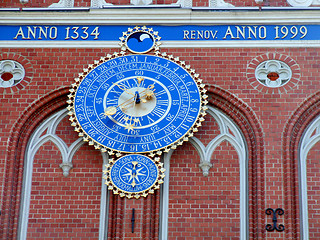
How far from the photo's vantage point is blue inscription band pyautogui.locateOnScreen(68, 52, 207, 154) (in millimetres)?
18812

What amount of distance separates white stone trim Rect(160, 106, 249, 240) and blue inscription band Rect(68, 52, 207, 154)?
1.14ft

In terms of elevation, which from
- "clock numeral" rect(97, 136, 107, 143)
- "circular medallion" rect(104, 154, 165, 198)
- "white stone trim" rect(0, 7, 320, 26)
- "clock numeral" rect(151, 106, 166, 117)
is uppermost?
"white stone trim" rect(0, 7, 320, 26)

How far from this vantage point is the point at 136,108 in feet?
62.7

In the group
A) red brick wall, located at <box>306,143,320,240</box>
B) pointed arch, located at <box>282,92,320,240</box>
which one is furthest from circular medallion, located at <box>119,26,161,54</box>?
red brick wall, located at <box>306,143,320,240</box>

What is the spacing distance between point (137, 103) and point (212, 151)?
165 cm

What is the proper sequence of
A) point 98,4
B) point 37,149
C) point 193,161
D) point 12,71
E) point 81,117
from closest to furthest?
point 193,161
point 81,117
point 37,149
point 12,71
point 98,4

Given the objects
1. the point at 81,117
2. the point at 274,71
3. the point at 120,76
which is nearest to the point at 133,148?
the point at 81,117

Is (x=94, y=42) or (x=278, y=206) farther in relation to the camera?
(x=94, y=42)

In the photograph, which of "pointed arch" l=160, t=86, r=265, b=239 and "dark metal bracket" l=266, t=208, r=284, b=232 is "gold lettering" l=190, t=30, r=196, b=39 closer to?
"pointed arch" l=160, t=86, r=265, b=239

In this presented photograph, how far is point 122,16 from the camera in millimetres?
19844

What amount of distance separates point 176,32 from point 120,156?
2.76 metres

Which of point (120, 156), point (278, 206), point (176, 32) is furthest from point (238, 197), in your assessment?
point (176, 32)

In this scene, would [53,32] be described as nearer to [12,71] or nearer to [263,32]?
[12,71]

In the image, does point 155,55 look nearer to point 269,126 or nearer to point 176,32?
point 176,32
